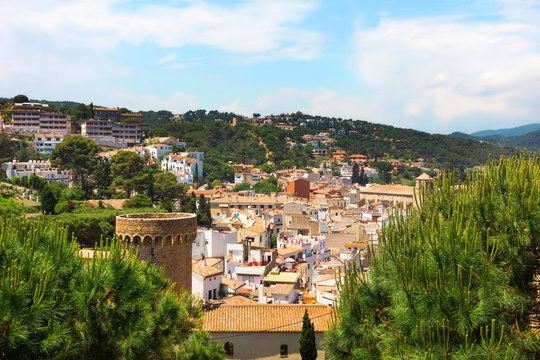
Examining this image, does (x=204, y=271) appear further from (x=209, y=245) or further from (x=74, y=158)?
(x=74, y=158)

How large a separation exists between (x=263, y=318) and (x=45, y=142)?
227ft

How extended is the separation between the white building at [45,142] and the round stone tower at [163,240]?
69.0m

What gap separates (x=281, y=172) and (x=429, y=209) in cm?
8093

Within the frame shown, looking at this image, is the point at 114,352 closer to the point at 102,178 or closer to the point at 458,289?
the point at 458,289

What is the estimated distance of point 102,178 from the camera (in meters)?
55.5

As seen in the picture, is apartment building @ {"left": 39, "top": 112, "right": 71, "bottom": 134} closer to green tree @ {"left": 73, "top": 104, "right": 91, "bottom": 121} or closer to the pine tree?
green tree @ {"left": 73, "top": 104, "right": 91, "bottom": 121}

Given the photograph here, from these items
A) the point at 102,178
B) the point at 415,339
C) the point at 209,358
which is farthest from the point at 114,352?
the point at 102,178

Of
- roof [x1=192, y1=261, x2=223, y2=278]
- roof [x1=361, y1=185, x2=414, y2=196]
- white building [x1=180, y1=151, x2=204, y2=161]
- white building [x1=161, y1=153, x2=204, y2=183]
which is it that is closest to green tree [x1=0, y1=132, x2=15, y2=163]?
white building [x1=161, y1=153, x2=204, y2=183]

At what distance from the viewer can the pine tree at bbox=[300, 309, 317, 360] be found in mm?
14594

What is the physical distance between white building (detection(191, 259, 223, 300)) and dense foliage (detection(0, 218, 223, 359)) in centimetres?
1204

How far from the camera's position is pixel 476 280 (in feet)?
25.4

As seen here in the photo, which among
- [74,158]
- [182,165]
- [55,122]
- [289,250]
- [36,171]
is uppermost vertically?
[55,122]

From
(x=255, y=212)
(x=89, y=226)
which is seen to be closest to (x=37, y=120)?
(x=255, y=212)

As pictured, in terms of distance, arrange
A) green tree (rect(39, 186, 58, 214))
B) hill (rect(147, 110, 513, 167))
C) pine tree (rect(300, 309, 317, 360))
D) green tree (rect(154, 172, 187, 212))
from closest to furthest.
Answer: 1. pine tree (rect(300, 309, 317, 360))
2. green tree (rect(39, 186, 58, 214))
3. green tree (rect(154, 172, 187, 212))
4. hill (rect(147, 110, 513, 167))
